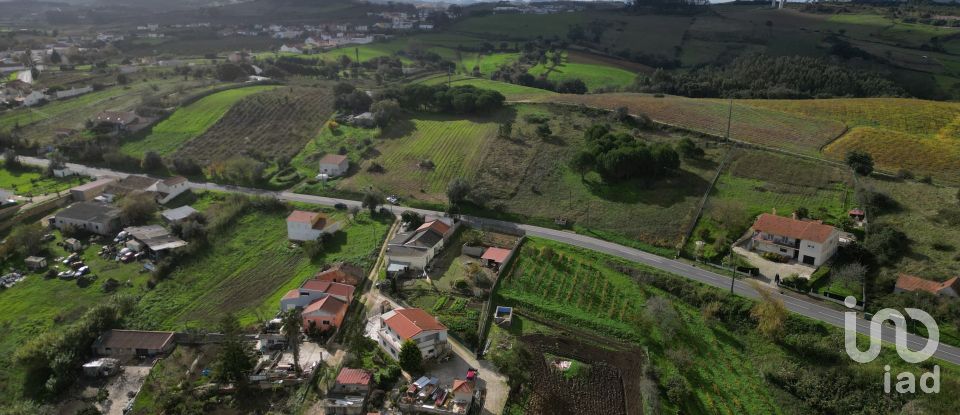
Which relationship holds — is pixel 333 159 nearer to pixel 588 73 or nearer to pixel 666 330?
pixel 666 330

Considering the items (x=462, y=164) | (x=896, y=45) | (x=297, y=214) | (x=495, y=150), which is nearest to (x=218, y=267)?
(x=297, y=214)

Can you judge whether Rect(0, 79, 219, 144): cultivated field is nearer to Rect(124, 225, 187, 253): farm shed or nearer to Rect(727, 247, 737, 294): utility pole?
Rect(124, 225, 187, 253): farm shed

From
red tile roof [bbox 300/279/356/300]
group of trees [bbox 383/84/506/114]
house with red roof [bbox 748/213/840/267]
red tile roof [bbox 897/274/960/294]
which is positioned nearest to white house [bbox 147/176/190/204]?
red tile roof [bbox 300/279/356/300]

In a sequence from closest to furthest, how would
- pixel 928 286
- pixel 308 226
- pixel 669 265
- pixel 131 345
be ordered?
1. pixel 131 345
2. pixel 928 286
3. pixel 669 265
4. pixel 308 226

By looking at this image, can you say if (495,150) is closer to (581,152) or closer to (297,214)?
(581,152)

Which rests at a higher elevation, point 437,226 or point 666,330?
point 437,226

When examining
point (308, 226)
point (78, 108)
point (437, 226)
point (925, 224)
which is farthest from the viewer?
point (78, 108)

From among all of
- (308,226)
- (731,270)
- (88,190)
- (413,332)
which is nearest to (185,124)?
(88,190)
